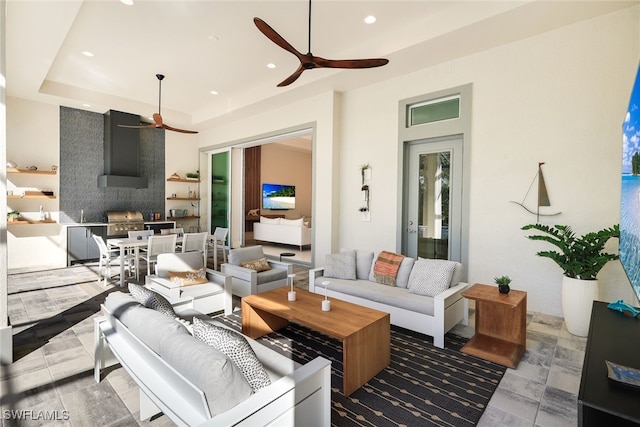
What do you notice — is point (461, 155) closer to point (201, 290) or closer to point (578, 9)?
point (578, 9)

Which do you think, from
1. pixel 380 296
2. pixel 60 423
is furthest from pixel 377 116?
pixel 60 423

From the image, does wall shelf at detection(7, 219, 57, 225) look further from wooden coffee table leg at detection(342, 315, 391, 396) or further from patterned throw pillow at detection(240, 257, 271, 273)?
wooden coffee table leg at detection(342, 315, 391, 396)

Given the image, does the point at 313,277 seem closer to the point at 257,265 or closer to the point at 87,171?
the point at 257,265

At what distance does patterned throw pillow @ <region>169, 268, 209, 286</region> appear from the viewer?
11.7 feet

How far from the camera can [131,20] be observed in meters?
3.97

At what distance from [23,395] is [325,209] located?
4.45 metres

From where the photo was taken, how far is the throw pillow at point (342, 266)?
4105 mm

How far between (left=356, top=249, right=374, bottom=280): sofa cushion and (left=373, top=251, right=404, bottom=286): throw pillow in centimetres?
14

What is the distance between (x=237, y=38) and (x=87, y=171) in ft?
16.5

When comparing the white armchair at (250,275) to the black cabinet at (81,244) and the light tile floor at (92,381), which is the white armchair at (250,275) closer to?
the light tile floor at (92,381)

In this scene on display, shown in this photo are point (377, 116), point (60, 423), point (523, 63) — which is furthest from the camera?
point (377, 116)

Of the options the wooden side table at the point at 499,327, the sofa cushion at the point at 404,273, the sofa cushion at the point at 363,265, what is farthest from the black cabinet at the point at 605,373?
the sofa cushion at the point at 363,265

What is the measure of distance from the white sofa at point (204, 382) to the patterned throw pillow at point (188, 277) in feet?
5.30

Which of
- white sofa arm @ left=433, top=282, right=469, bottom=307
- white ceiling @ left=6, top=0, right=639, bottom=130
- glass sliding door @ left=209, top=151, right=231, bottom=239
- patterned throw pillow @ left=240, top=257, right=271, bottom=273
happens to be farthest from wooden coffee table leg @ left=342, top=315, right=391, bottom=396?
glass sliding door @ left=209, top=151, right=231, bottom=239
